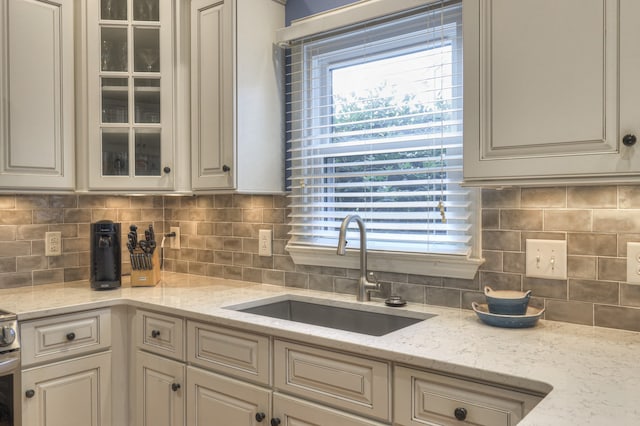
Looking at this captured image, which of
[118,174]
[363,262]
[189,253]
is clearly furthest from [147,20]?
[363,262]

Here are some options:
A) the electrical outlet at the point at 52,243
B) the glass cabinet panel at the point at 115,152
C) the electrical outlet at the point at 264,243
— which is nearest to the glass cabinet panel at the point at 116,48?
the glass cabinet panel at the point at 115,152

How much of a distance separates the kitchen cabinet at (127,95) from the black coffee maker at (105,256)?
218 mm

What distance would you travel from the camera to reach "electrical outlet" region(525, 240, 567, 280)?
5.64 ft

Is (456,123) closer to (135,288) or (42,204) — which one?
(135,288)

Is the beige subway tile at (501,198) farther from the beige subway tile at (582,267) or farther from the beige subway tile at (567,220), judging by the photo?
the beige subway tile at (582,267)

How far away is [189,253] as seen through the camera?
9.76 feet

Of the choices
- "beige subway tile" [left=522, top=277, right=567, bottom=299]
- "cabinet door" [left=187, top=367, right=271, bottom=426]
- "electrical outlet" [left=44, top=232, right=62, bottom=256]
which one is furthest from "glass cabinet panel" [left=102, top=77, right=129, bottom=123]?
"beige subway tile" [left=522, top=277, right=567, bottom=299]

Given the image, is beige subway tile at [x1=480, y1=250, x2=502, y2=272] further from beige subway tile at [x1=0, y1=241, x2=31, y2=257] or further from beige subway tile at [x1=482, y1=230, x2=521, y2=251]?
beige subway tile at [x1=0, y1=241, x2=31, y2=257]

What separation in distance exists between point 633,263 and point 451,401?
76 centimetres

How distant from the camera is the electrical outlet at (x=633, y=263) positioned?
1.57 m

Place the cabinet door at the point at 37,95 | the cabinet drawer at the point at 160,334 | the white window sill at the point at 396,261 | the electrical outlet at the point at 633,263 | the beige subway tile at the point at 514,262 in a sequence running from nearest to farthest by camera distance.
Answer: the electrical outlet at the point at 633,263
the beige subway tile at the point at 514,262
the white window sill at the point at 396,261
the cabinet drawer at the point at 160,334
the cabinet door at the point at 37,95

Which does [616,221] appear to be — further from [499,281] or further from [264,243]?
[264,243]

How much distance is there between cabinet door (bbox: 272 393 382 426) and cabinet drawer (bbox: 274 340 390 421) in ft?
0.08

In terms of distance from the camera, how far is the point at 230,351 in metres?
1.86
